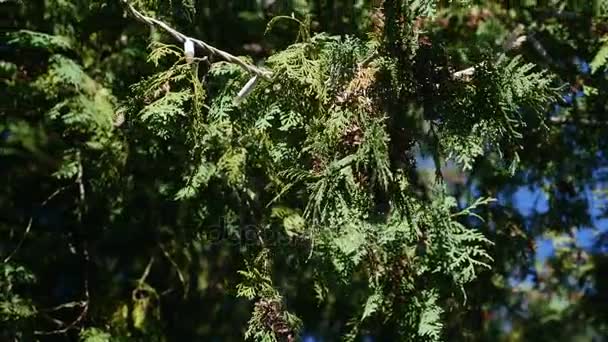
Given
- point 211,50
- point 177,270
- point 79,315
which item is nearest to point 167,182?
point 177,270

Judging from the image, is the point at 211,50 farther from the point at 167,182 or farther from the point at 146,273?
the point at 146,273

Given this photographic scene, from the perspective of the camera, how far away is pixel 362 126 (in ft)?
9.72

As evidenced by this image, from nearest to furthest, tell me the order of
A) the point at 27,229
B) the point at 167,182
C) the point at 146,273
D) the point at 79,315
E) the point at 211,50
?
the point at 211,50
the point at 167,182
the point at 27,229
the point at 79,315
the point at 146,273

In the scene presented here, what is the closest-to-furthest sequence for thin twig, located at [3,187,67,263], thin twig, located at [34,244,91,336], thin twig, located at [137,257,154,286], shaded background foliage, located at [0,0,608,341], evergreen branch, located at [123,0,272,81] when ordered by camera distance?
1. evergreen branch, located at [123,0,272,81]
2. shaded background foliage, located at [0,0,608,341]
3. thin twig, located at [3,187,67,263]
4. thin twig, located at [34,244,91,336]
5. thin twig, located at [137,257,154,286]

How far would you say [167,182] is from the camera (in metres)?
4.62

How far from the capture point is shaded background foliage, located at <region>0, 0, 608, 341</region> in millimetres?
4457

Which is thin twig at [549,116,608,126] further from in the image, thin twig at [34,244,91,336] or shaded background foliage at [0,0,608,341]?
thin twig at [34,244,91,336]

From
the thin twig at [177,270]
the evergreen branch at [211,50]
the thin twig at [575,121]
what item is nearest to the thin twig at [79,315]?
the thin twig at [177,270]

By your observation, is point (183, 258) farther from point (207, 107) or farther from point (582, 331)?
point (582, 331)

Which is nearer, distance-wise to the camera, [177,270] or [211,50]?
[211,50]

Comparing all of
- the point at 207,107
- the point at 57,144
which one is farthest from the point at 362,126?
the point at 57,144

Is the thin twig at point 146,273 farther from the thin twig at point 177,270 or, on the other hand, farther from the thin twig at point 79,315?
the thin twig at point 79,315

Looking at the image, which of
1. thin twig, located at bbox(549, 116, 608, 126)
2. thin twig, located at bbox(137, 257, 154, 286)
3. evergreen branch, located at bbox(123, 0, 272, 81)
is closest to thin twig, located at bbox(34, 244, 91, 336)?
thin twig, located at bbox(137, 257, 154, 286)

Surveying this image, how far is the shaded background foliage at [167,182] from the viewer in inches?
175
